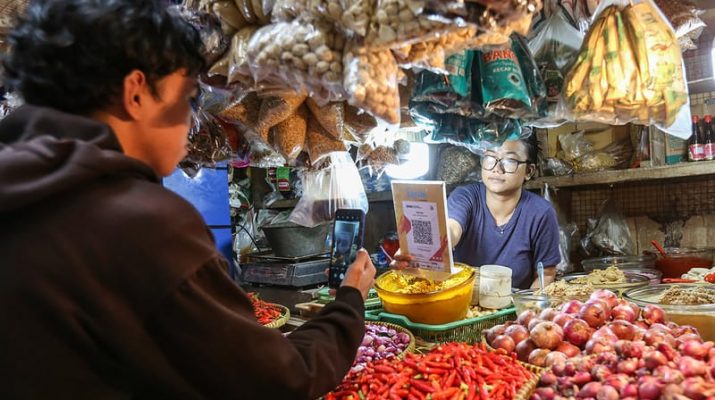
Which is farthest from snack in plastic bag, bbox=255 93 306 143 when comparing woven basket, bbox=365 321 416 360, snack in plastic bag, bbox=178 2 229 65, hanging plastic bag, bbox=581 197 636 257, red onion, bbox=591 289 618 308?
hanging plastic bag, bbox=581 197 636 257

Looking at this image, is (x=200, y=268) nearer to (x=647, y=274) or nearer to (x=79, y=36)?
(x=79, y=36)

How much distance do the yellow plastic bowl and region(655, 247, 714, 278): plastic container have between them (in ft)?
7.45

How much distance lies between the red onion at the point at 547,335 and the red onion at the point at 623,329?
0.16 m

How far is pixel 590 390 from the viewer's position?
1.26 metres

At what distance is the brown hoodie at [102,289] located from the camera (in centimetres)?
77

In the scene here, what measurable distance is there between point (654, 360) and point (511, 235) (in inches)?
85.2

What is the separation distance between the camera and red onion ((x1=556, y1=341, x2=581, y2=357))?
1.50 metres

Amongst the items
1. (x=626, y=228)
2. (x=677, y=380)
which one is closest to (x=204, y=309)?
(x=677, y=380)

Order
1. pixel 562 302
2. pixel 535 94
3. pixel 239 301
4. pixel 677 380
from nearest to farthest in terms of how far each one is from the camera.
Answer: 1. pixel 239 301
2. pixel 677 380
3. pixel 535 94
4. pixel 562 302

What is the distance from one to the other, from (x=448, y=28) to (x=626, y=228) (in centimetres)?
372

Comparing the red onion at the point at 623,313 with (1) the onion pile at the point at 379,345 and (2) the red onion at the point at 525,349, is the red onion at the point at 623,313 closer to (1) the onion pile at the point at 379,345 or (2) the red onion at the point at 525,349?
(2) the red onion at the point at 525,349

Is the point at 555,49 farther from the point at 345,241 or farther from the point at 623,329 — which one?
the point at 345,241

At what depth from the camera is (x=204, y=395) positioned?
2.72ft

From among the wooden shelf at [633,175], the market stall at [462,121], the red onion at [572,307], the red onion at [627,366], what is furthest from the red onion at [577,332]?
the wooden shelf at [633,175]
